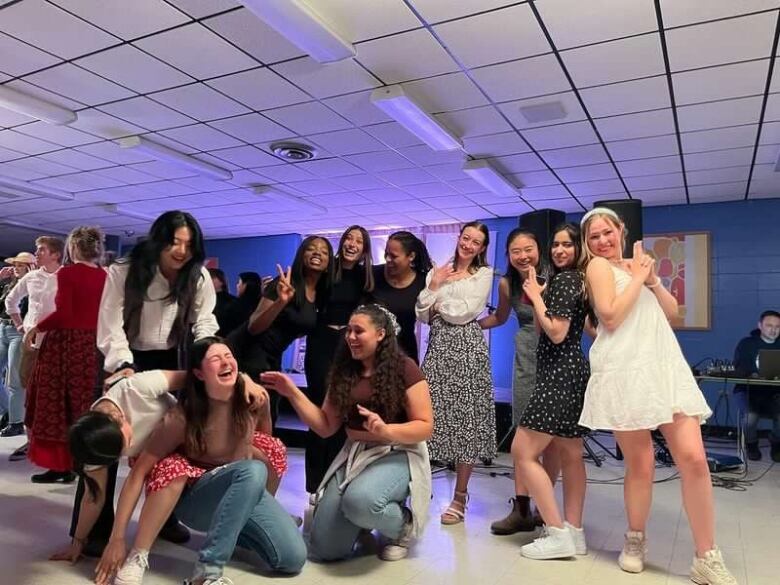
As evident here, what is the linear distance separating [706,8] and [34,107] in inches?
159

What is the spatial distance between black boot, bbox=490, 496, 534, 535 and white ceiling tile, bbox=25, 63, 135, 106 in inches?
133

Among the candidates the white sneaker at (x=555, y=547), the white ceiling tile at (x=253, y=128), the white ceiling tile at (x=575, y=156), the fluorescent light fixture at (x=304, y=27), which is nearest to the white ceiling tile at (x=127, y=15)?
the fluorescent light fixture at (x=304, y=27)

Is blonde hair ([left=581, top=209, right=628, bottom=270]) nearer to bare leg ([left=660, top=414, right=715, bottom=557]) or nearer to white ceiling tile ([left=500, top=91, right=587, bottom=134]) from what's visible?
bare leg ([left=660, top=414, right=715, bottom=557])

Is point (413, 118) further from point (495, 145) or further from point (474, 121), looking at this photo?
point (495, 145)

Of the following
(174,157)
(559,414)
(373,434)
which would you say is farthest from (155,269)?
(174,157)

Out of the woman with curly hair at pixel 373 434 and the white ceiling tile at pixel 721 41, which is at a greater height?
the white ceiling tile at pixel 721 41

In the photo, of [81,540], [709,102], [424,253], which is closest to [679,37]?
[709,102]

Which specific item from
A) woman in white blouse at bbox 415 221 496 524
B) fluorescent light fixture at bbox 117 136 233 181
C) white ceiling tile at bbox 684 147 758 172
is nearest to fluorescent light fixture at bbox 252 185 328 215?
fluorescent light fixture at bbox 117 136 233 181

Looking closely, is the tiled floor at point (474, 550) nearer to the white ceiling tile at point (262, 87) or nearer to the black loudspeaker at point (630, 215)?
the black loudspeaker at point (630, 215)

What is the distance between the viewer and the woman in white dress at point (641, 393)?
76.7 inches

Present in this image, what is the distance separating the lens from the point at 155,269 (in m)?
2.10

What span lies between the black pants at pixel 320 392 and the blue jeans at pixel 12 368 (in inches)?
114

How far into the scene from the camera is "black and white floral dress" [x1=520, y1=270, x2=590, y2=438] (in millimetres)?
2141

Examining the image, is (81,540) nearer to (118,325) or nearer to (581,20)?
(118,325)
